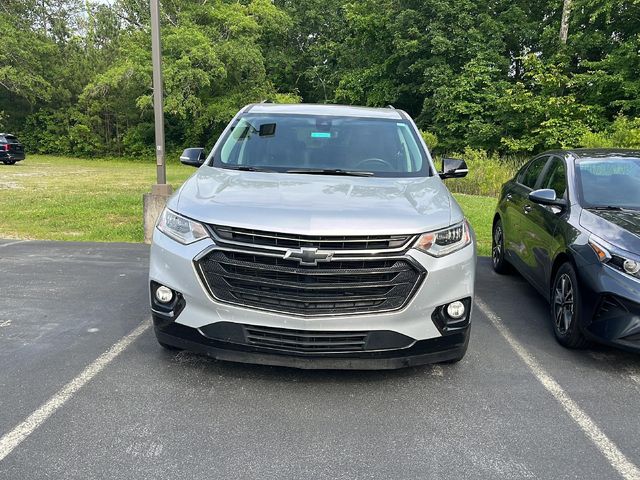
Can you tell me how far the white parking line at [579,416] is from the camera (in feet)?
9.23

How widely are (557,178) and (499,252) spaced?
1.62 meters

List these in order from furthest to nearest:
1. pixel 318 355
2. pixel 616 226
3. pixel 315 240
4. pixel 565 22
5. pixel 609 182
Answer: pixel 565 22 < pixel 609 182 < pixel 616 226 < pixel 318 355 < pixel 315 240

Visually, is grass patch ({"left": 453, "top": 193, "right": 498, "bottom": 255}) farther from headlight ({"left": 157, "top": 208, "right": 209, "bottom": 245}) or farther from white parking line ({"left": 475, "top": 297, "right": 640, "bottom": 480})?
headlight ({"left": 157, "top": 208, "right": 209, "bottom": 245})

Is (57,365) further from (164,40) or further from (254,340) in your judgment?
(164,40)

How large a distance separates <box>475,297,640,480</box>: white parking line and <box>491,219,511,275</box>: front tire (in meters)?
2.02

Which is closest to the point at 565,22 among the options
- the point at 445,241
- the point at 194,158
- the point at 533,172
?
the point at 533,172

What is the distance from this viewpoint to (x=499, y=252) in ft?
22.5

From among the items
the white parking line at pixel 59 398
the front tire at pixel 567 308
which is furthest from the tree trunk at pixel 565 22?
the white parking line at pixel 59 398

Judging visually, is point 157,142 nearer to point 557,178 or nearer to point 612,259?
point 557,178

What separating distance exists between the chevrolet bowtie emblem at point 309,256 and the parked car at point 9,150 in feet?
96.4

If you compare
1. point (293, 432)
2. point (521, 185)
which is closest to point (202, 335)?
point (293, 432)

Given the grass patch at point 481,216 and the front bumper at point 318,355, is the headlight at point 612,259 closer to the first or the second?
the front bumper at point 318,355

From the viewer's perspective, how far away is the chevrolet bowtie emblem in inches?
126

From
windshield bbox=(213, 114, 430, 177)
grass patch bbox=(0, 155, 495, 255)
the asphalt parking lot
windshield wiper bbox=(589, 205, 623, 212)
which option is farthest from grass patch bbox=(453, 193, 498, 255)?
the asphalt parking lot
